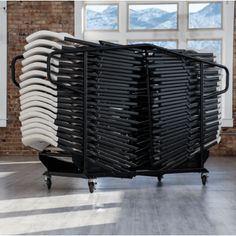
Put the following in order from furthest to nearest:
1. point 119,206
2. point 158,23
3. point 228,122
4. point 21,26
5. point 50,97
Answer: point 158,23, point 21,26, point 228,122, point 50,97, point 119,206

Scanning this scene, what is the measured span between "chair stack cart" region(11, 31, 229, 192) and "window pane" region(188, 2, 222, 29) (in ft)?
12.4

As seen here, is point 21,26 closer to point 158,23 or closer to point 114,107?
point 158,23

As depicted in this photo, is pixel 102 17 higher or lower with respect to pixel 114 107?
higher

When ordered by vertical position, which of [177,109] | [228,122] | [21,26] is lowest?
[228,122]

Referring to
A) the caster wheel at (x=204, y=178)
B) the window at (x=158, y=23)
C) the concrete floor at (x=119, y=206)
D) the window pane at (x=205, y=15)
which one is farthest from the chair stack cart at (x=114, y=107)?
the window pane at (x=205, y=15)

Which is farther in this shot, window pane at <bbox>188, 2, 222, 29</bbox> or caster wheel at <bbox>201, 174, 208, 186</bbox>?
window pane at <bbox>188, 2, 222, 29</bbox>

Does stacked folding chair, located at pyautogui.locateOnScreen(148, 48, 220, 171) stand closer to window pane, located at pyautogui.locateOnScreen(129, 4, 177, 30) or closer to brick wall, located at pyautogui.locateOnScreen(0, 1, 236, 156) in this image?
window pane, located at pyautogui.locateOnScreen(129, 4, 177, 30)

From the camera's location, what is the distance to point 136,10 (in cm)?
779

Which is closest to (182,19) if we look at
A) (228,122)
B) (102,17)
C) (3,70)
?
(102,17)

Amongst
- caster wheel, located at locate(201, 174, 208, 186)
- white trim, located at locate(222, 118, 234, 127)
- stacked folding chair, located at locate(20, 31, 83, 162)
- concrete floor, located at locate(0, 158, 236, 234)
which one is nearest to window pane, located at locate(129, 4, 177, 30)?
white trim, located at locate(222, 118, 234, 127)

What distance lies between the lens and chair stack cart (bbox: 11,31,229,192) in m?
3.36

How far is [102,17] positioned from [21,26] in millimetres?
1360

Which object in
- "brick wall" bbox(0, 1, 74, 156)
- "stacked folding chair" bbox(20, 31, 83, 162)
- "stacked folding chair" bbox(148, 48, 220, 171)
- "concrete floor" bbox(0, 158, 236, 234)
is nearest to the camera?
"concrete floor" bbox(0, 158, 236, 234)

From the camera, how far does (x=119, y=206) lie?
2795 mm
